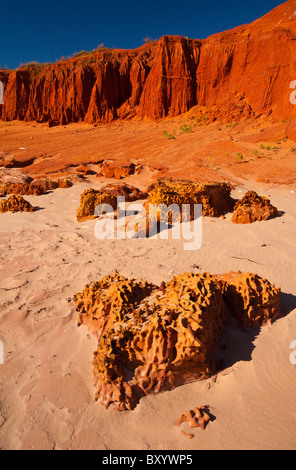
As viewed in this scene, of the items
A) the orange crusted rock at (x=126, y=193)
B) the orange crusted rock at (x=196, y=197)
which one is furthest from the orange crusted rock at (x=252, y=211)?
the orange crusted rock at (x=126, y=193)

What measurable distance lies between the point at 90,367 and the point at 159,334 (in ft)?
2.34

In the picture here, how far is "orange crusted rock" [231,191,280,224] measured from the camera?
5.14 metres

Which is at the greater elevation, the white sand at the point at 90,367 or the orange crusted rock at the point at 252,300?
the orange crusted rock at the point at 252,300

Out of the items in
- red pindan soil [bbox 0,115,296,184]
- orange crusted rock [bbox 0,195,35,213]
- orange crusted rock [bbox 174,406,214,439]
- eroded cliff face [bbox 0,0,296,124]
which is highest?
eroded cliff face [bbox 0,0,296,124]

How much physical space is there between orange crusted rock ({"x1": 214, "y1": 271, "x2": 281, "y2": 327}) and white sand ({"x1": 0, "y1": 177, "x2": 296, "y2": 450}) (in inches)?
4.5

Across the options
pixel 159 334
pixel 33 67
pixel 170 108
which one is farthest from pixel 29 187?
pixel 33 67

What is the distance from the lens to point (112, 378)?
200 cm

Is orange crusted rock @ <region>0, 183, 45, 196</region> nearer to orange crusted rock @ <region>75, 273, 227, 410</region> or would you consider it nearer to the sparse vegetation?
orange crusted rock @ <region>75, 273, 227, 410</region>

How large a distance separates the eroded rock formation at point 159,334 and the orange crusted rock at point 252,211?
272 centimetres

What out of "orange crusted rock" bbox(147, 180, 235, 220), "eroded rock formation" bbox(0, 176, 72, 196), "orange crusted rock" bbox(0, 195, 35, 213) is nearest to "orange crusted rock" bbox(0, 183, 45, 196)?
"eroded rock formation" bbox(0, 176, 72, 196)

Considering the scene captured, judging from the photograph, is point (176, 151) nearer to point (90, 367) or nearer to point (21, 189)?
point (21, 189)

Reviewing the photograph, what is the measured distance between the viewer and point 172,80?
1678cm

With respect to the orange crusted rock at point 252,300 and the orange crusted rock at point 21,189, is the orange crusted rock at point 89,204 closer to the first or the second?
the orange crusted rock at point 21,189

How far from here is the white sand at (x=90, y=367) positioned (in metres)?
1.81
